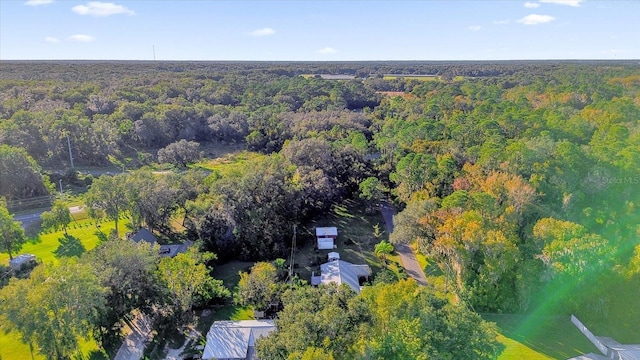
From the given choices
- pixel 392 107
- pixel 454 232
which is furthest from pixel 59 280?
pixel 392 107

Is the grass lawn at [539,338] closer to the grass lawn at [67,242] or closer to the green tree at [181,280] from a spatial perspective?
the green tree at [181,280]

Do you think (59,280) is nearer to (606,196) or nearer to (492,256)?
(492,256)

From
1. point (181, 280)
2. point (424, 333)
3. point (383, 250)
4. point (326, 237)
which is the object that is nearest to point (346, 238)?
point (326, 237)

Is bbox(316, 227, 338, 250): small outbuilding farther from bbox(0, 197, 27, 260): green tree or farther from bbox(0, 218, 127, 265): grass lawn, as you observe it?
bbox(0, 197, 27, 260): green tree

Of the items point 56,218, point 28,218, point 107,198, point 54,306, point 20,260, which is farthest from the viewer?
point 28,218

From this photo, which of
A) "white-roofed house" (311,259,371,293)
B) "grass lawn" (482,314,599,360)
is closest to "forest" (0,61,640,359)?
"grass lawn" (482,314,599,360)

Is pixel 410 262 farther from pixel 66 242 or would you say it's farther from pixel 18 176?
pixel 18 176

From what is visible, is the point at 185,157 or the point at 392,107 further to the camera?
the point at 392,107
